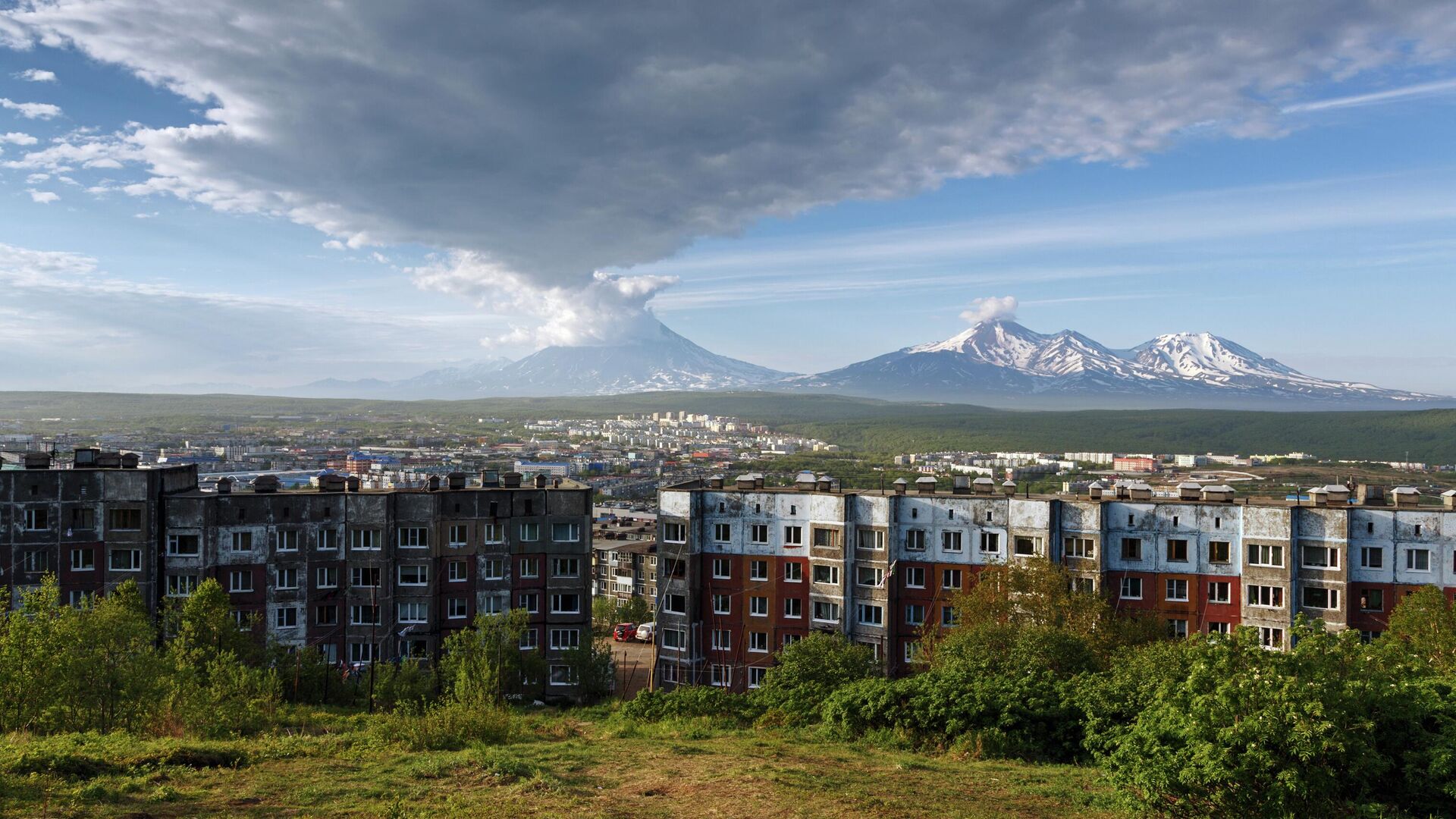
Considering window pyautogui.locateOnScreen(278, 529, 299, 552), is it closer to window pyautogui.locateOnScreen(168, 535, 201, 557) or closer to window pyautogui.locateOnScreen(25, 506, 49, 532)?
window pyautogui.locateOnScreen(168, 535, 201, 557)

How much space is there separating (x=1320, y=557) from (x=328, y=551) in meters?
51.0

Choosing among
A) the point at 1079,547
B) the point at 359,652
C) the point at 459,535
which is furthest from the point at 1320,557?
the point at 359,652

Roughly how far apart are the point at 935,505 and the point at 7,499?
47310 mm

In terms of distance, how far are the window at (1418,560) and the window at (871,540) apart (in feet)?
83.9

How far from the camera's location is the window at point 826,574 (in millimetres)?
50969

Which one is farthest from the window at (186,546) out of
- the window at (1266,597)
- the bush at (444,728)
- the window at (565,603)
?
the window at (1266,597)

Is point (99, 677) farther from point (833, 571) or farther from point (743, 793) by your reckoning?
point (833, 571)

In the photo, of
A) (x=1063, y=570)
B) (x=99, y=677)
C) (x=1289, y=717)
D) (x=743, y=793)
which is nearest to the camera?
(x=1289, y=717)

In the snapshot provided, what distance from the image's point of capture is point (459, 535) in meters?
49.4

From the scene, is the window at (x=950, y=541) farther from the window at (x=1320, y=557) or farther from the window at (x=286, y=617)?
the window at (x=286, y=617)

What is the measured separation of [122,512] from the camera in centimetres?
4544

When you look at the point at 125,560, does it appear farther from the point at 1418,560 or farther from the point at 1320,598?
the point at 1418,560

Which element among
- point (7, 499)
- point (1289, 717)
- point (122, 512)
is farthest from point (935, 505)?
point (7, 499)

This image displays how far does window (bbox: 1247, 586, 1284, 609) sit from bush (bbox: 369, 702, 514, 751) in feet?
126
